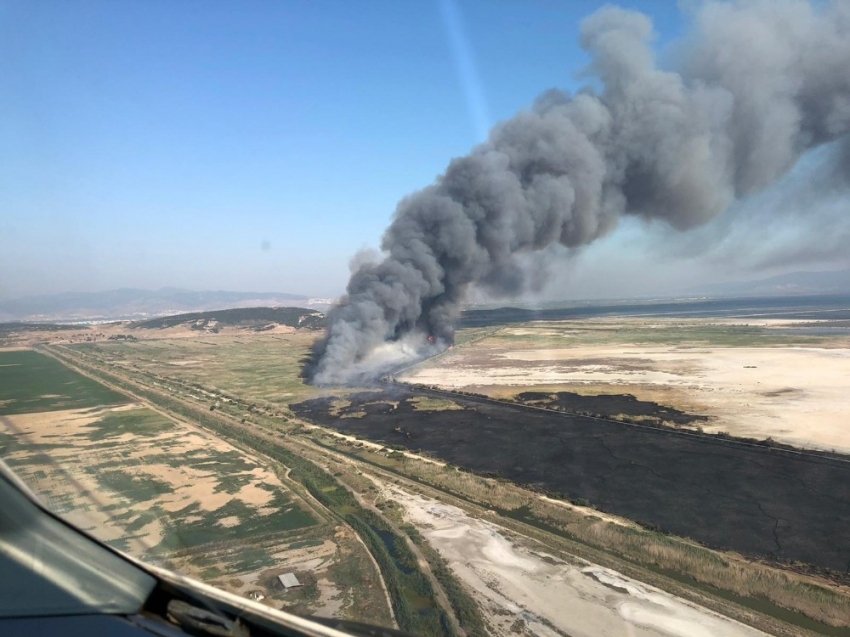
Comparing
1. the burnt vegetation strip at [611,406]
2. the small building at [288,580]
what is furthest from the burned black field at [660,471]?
the small building at [288,580]

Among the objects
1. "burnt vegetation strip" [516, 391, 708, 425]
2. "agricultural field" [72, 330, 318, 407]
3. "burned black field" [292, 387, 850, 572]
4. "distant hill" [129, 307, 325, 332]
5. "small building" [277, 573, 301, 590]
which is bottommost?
"burnt vegetation strip" [516, 391, 708, 425]

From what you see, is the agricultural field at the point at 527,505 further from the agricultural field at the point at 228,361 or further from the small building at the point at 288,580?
the agricultural field at the point at 228,361

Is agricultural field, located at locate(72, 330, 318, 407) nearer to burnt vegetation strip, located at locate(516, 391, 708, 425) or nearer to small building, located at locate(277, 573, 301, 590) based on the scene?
burnt vegetation strip, located at locate(516, 391, 708, 425)

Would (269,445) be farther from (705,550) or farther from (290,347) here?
(290,347)

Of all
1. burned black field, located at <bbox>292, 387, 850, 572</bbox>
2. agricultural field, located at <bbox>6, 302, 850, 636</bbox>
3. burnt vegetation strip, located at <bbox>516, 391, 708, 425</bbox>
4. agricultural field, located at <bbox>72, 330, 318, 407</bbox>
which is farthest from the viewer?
agricultural field, located at <bbox>72, 330, 318, 407</bbox>

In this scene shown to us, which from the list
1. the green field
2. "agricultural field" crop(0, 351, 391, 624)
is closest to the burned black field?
"agricultural field" crop(0, 351, 391, 624)

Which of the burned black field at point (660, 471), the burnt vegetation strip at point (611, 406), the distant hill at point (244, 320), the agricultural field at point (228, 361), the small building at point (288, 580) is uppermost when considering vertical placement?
the distant hill at point (244, 320)
